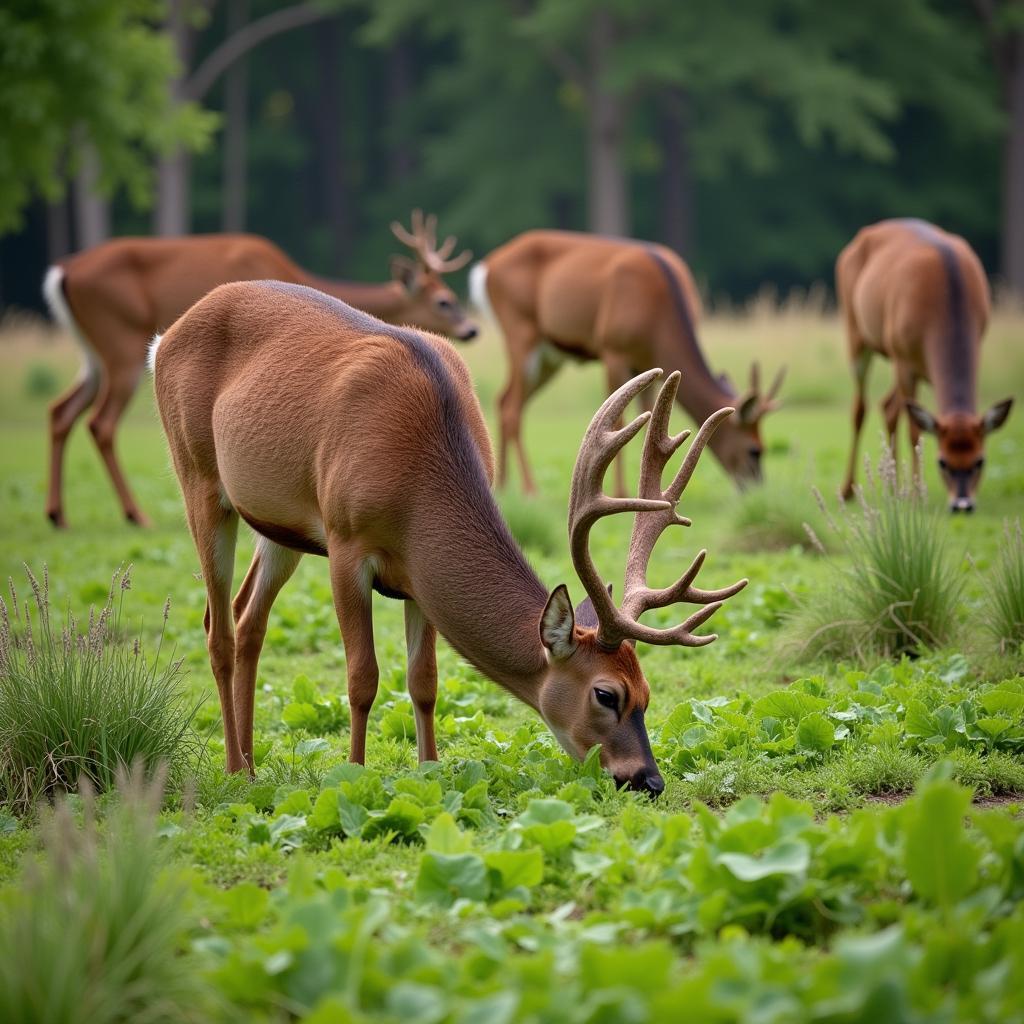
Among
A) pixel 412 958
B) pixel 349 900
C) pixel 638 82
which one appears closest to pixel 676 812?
pixel 349 900

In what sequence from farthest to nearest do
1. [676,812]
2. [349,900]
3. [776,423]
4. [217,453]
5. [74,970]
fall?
[776,423] → [217,453] → [676,812] → [349,900] → [74,970]

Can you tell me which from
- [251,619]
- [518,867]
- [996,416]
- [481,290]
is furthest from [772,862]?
[481,290]

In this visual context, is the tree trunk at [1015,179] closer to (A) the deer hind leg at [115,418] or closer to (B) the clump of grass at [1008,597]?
(A) the deer hind leg at [115,418]

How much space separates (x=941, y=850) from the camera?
3.35m

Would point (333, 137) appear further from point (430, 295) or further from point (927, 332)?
point (927, 332)

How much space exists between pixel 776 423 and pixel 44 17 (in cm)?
973

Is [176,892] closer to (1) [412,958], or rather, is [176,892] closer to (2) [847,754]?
(1) [412,958]

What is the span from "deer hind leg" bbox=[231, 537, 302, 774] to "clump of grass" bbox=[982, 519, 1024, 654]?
3.00m

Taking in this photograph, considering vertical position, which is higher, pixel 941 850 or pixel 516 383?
pixel 941 850

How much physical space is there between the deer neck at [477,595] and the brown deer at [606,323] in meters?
6.16

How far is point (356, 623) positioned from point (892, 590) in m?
2.76

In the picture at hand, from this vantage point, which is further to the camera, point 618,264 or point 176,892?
point 618,264

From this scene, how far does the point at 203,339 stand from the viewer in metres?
5.48

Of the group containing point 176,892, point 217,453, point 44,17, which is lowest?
point 176,892
